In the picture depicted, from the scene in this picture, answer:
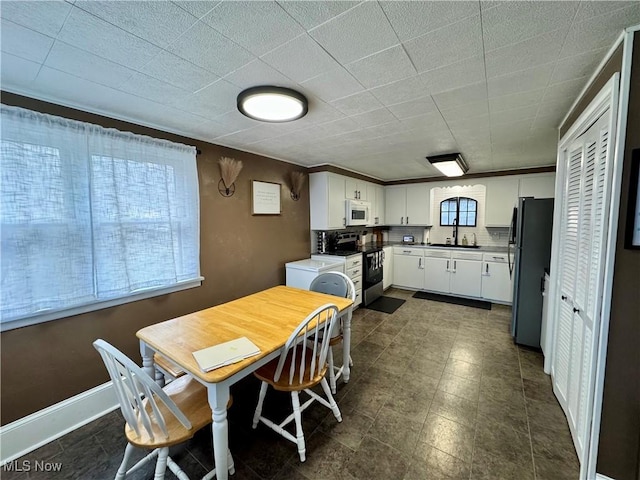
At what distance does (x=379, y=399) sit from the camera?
2.11 meters

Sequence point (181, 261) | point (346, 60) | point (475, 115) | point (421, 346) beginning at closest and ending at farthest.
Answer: point (346, 60)
point (475, 115)
point (181, 261)
point (421, 346)

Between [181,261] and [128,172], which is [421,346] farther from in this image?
[128,172]

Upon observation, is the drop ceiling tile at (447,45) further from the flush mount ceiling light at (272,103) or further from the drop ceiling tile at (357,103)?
the flush mount ceiling light at (272,103)

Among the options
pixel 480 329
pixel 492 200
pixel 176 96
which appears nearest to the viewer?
pixel 176 96

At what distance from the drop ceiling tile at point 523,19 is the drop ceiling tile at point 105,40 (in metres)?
1.51

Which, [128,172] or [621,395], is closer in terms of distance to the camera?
[621,395]

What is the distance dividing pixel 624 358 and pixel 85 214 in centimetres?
330

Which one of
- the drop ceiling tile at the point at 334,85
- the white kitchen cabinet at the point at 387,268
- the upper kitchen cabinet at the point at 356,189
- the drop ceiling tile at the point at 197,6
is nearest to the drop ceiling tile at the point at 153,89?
the drop ceiling tile at the point at 197,6

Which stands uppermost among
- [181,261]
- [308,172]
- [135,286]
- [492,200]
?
[308,172]

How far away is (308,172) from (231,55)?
2.74 m

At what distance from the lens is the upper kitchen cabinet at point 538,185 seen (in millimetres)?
4043

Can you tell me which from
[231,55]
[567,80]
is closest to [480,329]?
[567,80]

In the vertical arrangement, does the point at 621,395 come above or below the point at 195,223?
below

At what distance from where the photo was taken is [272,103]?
1683 mm
